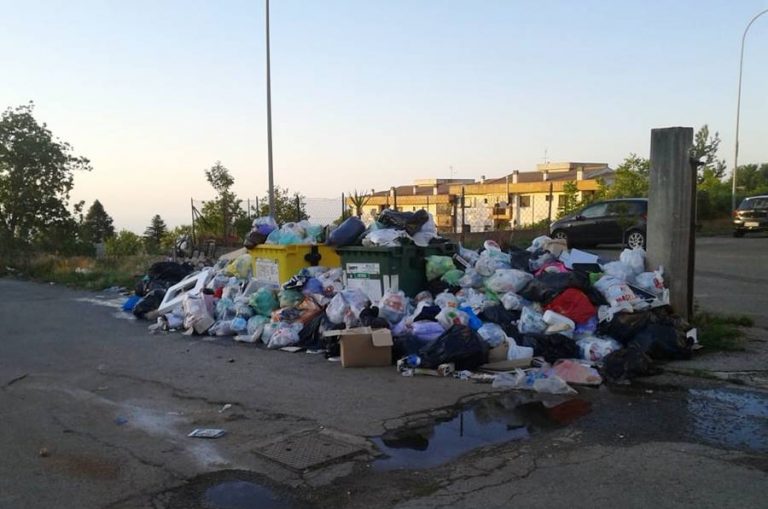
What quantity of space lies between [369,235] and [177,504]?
5.95m

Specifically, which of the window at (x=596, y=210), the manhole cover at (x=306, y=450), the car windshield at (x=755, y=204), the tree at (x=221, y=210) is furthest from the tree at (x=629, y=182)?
the manhole cover at (x=306, y=450)

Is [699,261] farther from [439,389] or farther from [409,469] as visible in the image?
[409,469]

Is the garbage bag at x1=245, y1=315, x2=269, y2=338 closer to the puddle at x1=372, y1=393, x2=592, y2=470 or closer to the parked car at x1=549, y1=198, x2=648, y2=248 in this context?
the puddle at x1=372, y1=393, x2=592, y2=470

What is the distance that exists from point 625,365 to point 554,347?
2.76ft

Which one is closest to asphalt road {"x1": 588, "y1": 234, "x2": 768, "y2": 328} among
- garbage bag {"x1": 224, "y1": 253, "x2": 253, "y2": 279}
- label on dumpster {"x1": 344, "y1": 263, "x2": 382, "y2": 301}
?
Answer: label on dumpster {"x1": 344, "y1": 263, "x2": 382, "y2": 301}

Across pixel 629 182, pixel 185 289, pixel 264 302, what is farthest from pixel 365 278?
pixel 629 182

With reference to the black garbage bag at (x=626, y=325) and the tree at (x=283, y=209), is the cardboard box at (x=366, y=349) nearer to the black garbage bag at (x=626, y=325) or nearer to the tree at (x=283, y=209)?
the black garbage bag at (x=626, y=325)

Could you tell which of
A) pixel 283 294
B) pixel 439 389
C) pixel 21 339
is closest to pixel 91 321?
pixel 21 339

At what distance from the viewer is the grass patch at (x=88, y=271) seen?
661 inches

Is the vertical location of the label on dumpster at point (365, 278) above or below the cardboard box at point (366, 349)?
above

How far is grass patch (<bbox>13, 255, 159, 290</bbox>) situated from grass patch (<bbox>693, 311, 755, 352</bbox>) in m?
12.5

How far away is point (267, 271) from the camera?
34.8 feet

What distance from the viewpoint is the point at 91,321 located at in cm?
1117

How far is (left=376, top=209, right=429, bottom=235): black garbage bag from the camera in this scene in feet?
31.6
